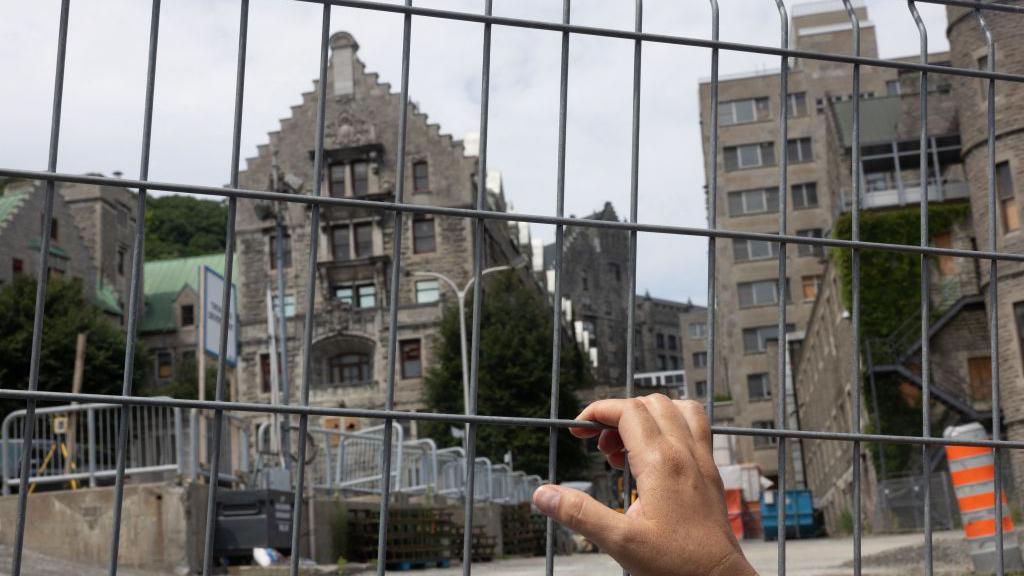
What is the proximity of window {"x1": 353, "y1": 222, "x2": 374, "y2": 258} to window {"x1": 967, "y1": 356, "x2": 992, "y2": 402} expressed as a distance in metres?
29.4

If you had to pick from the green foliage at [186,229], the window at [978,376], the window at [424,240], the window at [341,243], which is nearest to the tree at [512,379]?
the window at [424,240]

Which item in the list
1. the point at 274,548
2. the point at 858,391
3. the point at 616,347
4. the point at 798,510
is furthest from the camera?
the point at 616,347

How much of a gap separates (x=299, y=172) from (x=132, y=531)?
45123mm

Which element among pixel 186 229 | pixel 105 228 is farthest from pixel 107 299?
pixel 186 229

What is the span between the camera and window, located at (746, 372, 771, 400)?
67.2 meters

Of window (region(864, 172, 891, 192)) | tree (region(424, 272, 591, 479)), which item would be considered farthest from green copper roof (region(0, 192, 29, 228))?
window (region(864, 172, 891, 192))

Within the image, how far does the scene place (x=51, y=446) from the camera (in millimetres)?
12828

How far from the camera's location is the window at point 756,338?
6725cm

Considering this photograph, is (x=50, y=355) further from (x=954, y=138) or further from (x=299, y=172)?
(x=954, y=138)

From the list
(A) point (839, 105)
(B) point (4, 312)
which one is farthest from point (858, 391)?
(B) point (4, 312)

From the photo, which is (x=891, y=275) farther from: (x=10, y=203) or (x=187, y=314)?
(x=187, y=314)

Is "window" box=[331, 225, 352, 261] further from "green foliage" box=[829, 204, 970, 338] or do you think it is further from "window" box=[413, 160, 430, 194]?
"green foliage" box=[829, 204, 970, 338]

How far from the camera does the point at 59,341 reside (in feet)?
161

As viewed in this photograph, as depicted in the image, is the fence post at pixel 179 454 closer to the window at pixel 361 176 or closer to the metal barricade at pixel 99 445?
the metal barricade at pixel 99 445
